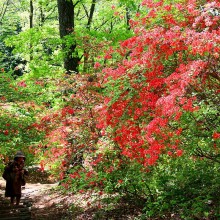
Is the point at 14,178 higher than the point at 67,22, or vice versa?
the point at 67,22

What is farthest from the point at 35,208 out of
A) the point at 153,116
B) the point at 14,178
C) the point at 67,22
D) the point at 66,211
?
the point at 153,116

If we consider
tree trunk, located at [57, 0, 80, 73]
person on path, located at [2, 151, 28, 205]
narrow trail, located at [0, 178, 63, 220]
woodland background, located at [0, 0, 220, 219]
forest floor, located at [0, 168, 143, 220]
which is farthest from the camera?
tree trunk, located at [57, 0, 80, 73]

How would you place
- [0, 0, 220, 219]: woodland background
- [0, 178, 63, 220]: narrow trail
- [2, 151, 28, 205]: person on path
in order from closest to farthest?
[0, 0, 220, 219]: woodland background
[0, 178, 63, 220]: narrow trail
[2, 151, 28, 205]: person on path

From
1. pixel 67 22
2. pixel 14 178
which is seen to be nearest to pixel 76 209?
pixel 14 178

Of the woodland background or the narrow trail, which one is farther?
the narrow trail

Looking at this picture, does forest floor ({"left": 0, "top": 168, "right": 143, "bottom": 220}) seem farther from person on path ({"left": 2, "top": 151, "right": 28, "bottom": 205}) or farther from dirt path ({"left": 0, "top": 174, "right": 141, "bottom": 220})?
person on path ({"left": 2, "top": 151, "right": 28, "bottom": 205})

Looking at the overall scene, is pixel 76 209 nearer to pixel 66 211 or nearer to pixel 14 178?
pixel 66 211

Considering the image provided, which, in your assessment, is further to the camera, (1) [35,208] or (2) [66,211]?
(1) [35,208]

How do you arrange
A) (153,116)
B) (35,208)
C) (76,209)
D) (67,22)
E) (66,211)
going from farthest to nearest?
1. (67,22)
2. (35,208)
3. (66,211)
4. (76,209)
5. (153,116)

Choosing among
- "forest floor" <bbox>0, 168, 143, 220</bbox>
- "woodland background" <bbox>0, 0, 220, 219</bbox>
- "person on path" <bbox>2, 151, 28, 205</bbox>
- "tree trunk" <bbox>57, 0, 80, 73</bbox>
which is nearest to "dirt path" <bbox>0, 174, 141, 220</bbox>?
"forest floor" <bbox>0, 168, 143, 220</bbox>

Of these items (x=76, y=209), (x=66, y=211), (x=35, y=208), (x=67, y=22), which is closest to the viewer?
(x=76, y=209)

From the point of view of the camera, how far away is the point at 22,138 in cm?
882

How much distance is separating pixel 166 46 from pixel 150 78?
62 centimetres

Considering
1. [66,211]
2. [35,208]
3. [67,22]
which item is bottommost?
[35,208]
